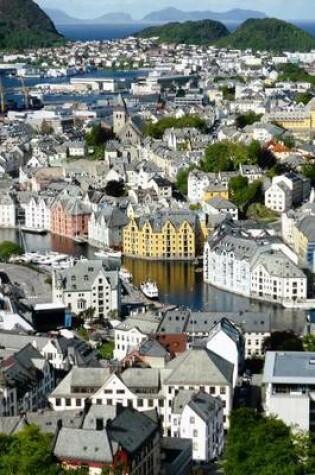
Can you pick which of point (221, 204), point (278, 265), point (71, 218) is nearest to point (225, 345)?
point (278, 265)

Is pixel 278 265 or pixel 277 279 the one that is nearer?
pixel 277 279

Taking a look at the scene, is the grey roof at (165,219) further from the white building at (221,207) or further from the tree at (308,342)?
the tree at (308,342)

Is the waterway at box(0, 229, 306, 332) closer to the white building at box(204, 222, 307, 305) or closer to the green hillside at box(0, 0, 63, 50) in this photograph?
the white building at box(204, 222, 307, 305)

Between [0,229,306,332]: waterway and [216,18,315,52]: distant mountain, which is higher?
[0,229,306,332]: waterway

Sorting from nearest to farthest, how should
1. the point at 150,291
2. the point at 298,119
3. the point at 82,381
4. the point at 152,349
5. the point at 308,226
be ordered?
1. the point at 82,381
2. the point at 152,349
3. the point at 150,291
4. the point at 308,226
5. the point at 298,119

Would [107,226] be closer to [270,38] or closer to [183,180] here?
[183,180]

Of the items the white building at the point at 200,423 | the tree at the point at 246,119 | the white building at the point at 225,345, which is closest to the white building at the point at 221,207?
the white building at the point at 225,345

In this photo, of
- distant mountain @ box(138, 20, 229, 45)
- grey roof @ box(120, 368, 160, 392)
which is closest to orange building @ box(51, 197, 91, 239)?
grey roof @ box(120, 368, 160, 392)
